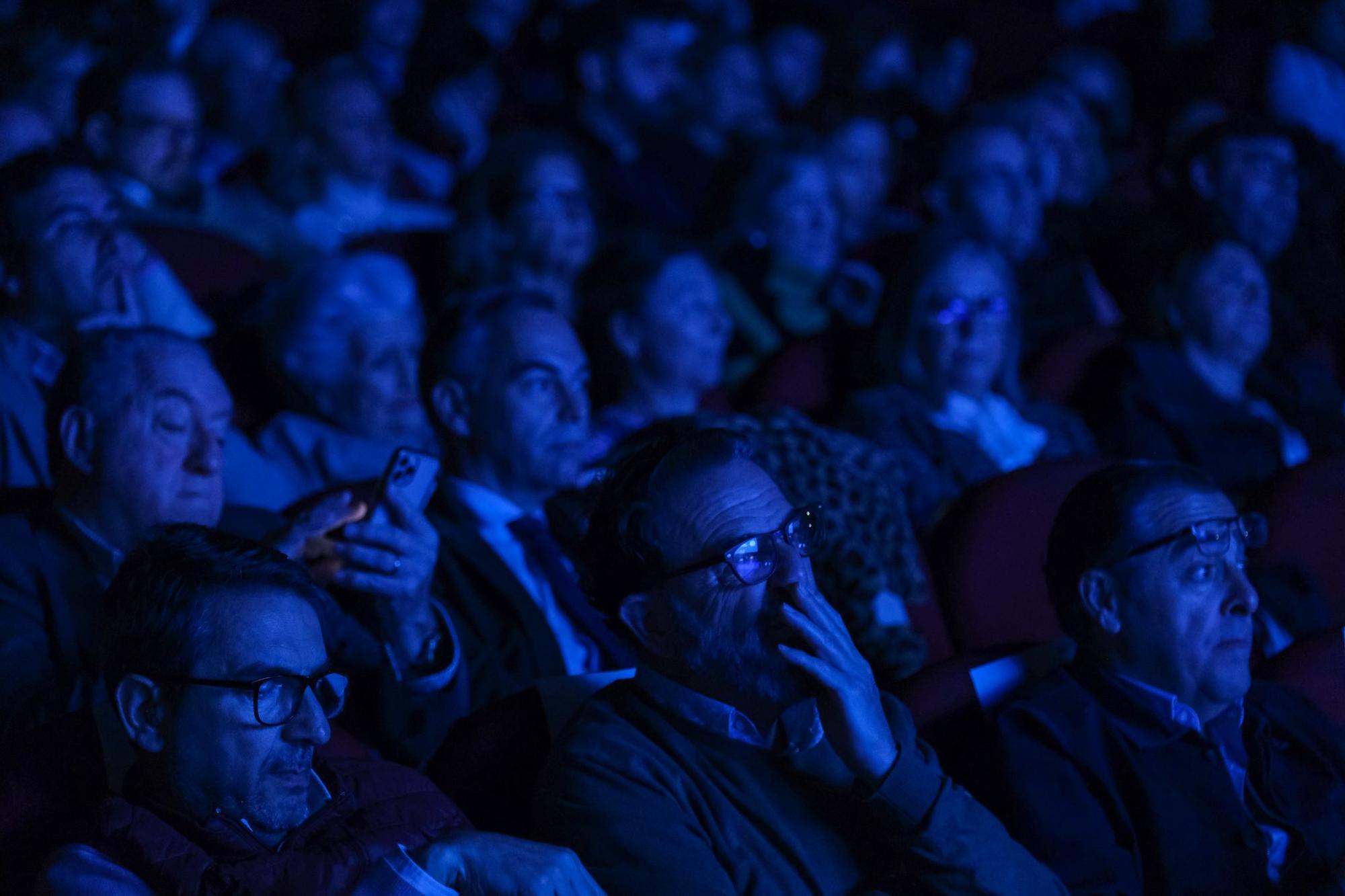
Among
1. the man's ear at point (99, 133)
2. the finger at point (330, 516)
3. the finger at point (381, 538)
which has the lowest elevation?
the finger at point (381, 538)

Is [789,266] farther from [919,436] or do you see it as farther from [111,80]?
[111,80]

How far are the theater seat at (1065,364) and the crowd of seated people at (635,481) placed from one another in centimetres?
1

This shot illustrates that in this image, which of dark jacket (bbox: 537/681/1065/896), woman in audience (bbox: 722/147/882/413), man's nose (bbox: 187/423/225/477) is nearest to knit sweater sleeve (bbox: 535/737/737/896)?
dark jacket (bbox: 537/681/1065/896)

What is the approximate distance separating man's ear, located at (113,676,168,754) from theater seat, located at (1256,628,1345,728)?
1.39 metres

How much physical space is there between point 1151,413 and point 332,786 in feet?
7.42

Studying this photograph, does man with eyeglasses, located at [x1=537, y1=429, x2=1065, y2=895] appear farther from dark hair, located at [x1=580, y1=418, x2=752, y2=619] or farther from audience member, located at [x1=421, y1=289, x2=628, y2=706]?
audience member, located at [x1=421, y1=289, x2=628, y2=706]

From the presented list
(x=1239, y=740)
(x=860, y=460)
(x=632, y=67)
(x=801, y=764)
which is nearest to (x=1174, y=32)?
(x=632, y=67)

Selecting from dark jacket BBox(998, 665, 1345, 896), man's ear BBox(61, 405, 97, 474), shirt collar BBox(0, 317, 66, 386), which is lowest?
dark jacket BBox(998, 665, 1345, 896)

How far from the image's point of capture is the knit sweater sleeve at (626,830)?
1383 millimetres

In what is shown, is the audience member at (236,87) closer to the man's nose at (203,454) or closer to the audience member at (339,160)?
the audience member at (339,160)

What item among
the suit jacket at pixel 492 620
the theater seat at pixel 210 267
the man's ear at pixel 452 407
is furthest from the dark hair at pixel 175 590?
the theater seat at pixel 210 267

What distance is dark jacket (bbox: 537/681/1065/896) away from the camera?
1414 mm

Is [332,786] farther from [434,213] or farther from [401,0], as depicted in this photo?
[401,0]

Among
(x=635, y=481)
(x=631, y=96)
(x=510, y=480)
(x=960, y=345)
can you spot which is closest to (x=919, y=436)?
(x=960, y=345)
